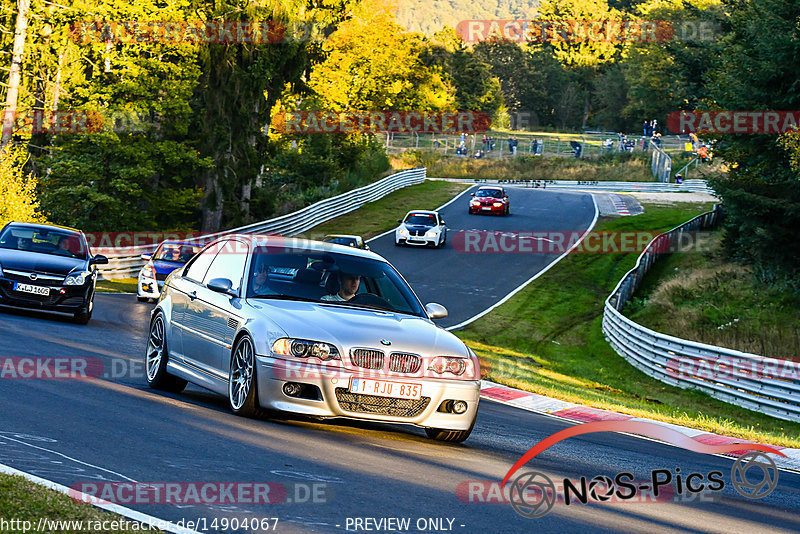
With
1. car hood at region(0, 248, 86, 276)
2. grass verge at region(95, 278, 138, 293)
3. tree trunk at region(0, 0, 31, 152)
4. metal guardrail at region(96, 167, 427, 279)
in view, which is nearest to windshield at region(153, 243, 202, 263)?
metal guardrail at region(96, 167, 427, 279)

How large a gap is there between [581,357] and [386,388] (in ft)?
57.9

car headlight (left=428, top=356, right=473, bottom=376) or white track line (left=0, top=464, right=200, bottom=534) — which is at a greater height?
car headlight (left=428, top=356, right=473, bottom=376)

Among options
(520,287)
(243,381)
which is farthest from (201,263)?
(520,287)

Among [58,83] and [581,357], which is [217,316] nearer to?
[581,357]

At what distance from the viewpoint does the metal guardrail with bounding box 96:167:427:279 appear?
33.4 metres

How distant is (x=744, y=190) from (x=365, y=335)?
20727 mm

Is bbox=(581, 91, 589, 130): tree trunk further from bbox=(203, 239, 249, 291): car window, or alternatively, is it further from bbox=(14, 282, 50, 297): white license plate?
bbox=(203, 239, 249, 291): car window

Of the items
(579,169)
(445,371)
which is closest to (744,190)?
(445,371)

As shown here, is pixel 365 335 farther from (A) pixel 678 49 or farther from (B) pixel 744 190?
(A) pixel 678 49

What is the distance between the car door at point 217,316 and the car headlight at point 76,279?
25.1ft

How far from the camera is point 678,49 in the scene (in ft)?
168

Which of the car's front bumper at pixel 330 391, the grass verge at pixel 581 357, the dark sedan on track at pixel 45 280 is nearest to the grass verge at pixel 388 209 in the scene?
the grass verge at pixel 581 357

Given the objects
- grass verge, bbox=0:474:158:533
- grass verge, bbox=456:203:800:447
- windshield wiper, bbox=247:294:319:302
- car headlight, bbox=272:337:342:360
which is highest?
windshield wiper, bbox=247:294:319:302

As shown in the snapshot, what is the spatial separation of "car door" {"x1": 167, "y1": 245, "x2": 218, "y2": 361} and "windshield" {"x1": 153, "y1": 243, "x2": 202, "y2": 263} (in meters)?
14.9
